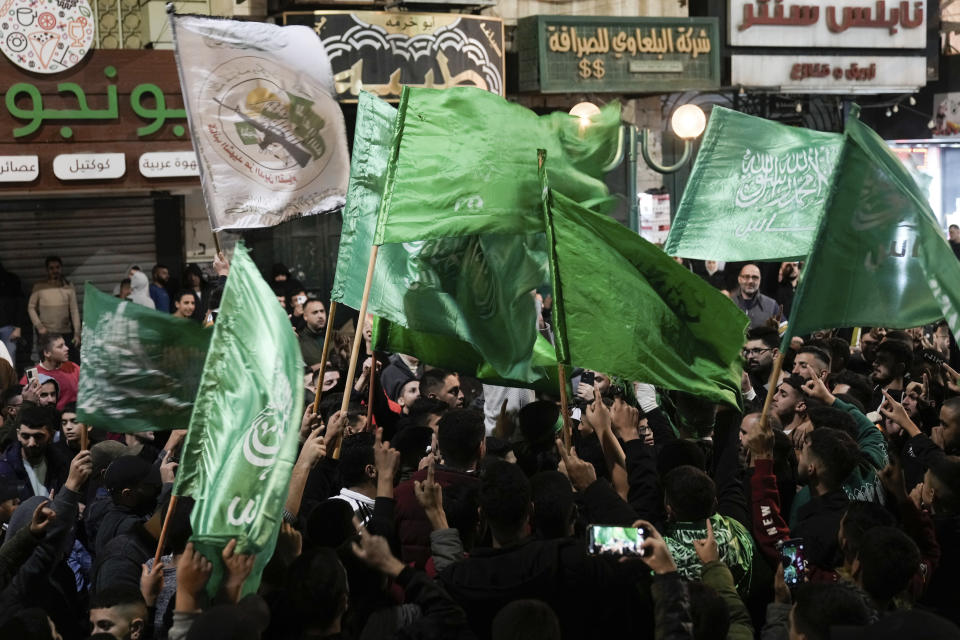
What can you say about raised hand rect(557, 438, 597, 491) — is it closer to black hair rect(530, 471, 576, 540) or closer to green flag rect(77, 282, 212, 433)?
black hair rect(530, 471, 576, 540)

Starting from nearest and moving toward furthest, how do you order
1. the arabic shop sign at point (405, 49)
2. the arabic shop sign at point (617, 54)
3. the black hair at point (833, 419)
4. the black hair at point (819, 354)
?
the black hair at point (833, 419)
the black hair at point (819, 354)
the arabic shop sign at point (405, 49)
the arabic shop sign at point (617, 54)

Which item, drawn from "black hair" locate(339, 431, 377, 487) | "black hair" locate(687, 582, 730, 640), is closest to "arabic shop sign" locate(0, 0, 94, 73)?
"black hair" locate(339, 431, 377, 487)

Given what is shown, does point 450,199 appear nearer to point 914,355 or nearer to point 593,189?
point 593,189

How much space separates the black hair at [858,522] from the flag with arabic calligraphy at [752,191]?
3.65 m

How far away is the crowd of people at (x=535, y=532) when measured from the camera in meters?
4.23

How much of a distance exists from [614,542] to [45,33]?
13108mm

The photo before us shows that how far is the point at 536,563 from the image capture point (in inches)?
177

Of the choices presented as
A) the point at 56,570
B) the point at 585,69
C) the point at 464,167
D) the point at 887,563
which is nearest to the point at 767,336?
the point at 464,167

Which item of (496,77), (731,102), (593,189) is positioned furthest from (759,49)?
(593,189)

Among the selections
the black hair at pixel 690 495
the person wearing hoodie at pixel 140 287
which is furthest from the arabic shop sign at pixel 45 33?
the black hair at pixel 690 495

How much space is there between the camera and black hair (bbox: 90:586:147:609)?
4.59 meters

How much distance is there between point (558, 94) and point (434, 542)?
15.0 m

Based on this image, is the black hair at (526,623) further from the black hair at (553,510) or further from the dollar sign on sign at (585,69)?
the dollar sign on sign at (585,69)

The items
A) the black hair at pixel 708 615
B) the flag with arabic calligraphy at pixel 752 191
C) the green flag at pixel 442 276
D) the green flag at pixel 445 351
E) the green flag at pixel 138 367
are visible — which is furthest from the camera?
the flag with arabic calligraphy at pixel 752 191
